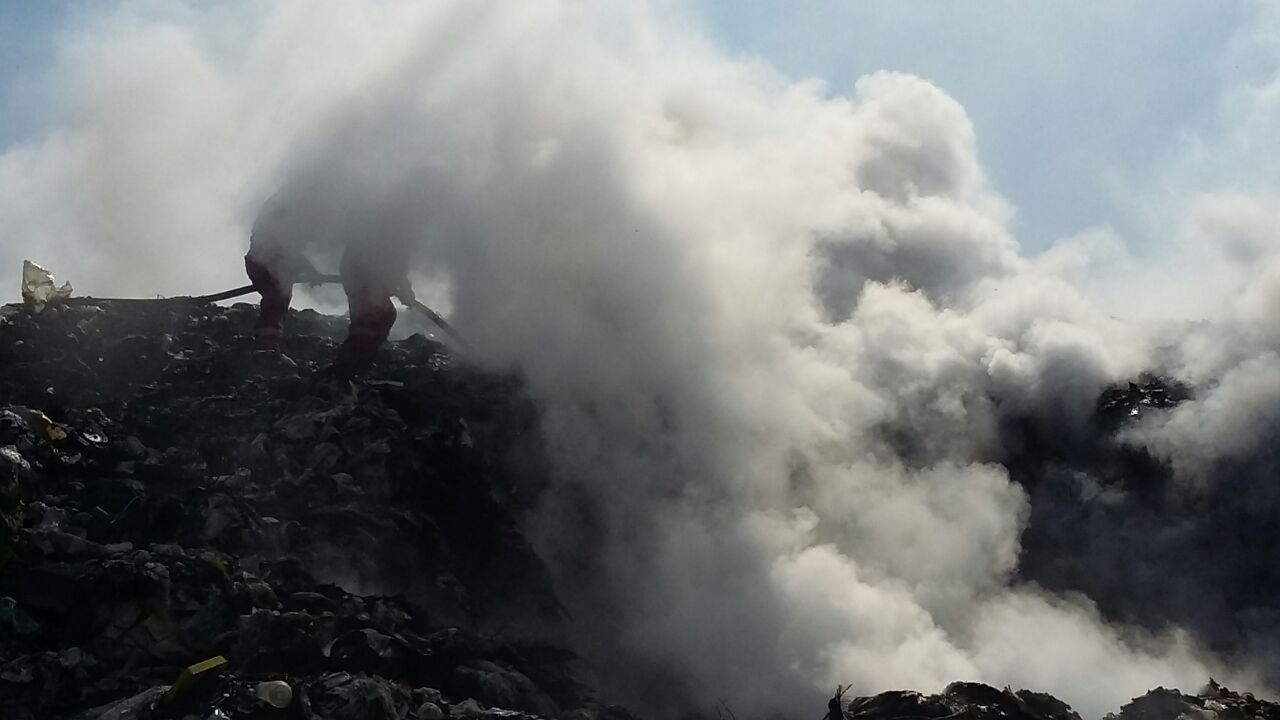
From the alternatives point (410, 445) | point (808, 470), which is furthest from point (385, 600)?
point (808, 470)

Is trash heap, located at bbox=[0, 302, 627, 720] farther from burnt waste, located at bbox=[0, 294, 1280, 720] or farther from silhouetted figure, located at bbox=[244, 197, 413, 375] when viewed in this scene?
silhouetted figure, located at bbox=[244, 197, 413, 375]

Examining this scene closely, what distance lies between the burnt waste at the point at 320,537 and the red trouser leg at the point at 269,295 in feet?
1.97

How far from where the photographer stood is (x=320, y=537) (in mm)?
13797

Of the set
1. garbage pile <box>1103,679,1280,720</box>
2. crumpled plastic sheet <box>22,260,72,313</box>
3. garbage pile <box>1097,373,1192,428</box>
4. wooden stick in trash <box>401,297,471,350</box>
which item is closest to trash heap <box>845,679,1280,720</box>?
garbage pile <box>1103,679,1280,720</box>

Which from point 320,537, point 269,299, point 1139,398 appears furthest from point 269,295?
point 1139,398

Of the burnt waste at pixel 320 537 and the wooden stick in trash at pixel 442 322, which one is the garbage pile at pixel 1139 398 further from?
the wooden stick in trash at pixel 442 322

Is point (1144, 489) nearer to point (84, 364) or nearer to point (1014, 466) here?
point (1014, 466)

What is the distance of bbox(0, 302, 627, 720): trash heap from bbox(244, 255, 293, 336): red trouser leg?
0.62m

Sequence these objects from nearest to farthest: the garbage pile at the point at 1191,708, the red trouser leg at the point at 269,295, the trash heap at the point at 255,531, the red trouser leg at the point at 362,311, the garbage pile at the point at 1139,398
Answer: the garbage pile at the point at 1191,708 → the trash heap at the point at 255,531 → the garbage pile at the point at 1139,398 → the red trouser leg at the point at 362,311 → the red trouser leg at the point at 269,295

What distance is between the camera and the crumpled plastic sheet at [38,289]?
19.9m

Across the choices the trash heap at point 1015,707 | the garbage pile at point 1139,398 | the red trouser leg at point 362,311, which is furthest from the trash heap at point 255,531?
the garbage pile at point 1139,398

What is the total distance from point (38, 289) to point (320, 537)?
10.7 metres

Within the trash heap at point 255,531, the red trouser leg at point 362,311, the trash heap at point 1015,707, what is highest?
the red trouser leg at point 362,311

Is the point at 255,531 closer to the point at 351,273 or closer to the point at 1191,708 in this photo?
the point at 351,273
